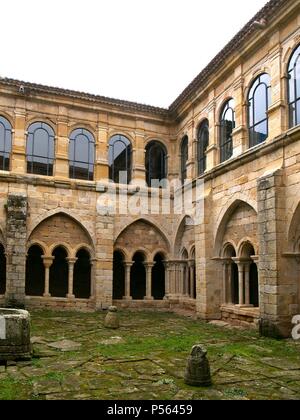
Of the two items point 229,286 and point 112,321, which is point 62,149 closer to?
point 112,321

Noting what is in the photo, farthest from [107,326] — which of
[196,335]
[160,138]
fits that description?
[160,138]

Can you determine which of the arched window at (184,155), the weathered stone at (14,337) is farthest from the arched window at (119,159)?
the weathered stone at (14,337)

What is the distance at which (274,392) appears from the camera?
5.64 metres

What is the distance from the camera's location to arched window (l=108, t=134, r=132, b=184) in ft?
52.7

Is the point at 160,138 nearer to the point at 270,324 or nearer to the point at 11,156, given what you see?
the point at 11,156

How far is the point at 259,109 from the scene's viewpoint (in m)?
11.7

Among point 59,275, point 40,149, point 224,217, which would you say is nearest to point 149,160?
point 40,149

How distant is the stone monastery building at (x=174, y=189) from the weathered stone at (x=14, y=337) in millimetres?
5584

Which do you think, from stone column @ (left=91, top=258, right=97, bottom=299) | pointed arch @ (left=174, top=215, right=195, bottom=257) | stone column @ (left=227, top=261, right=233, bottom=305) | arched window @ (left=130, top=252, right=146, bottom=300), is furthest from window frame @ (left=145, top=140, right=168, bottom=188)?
stone column @ (left=227, top=261, right=233, bottom=305)

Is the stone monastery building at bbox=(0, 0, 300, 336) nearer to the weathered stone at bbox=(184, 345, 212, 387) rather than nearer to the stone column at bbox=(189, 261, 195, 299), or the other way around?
the stone column at bbox=(189, 261, 195, 299)

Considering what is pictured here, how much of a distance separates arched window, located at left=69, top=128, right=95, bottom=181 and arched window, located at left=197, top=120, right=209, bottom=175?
393cm

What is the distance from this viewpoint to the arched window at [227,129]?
1302cm
